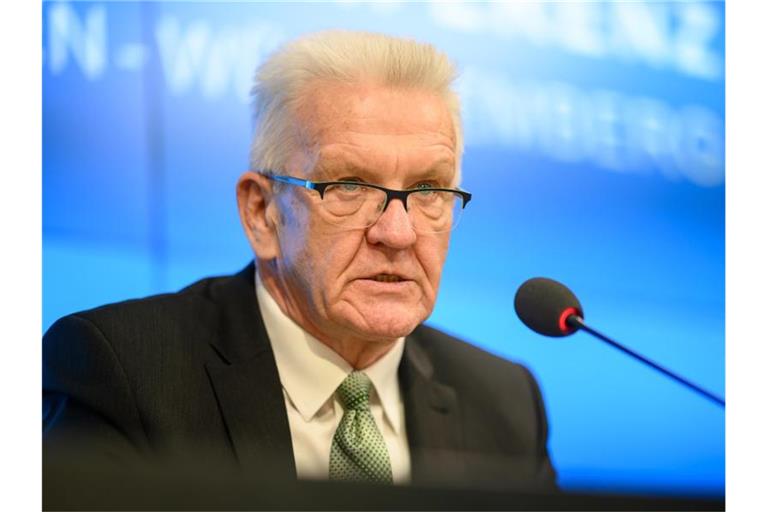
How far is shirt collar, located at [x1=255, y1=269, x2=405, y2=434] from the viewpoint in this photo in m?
1.91

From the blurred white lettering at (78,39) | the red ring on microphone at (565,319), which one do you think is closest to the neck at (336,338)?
the red ring on microphone at (565,319)

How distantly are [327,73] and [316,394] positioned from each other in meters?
0.68

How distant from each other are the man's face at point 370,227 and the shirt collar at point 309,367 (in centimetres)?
8

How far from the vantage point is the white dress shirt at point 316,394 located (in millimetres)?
1891

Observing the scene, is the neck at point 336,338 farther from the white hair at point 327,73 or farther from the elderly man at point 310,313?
the white hair at point 327,73

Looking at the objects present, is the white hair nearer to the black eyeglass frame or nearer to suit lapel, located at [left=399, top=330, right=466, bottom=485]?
the black eyeglass frame

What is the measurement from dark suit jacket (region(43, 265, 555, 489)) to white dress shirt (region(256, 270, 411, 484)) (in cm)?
4

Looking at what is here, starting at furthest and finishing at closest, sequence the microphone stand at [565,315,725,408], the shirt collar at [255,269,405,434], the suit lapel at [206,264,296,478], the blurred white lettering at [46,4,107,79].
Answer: the blurred white lettering at [46,4,107,79]
the shirt collar at [255,269,405,434]
the suit lapel at [206,264,296,478]
the microphone stand at [565,315,725,408]

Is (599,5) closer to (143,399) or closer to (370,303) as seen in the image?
(370,303)

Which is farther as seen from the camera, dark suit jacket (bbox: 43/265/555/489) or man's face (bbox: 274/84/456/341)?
man's face (bbox: 274/84/456/341)

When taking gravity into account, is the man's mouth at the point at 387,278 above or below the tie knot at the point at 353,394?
above

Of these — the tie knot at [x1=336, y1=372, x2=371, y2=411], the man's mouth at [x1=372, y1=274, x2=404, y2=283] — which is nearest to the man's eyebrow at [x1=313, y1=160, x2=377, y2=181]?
the man's mouth at [x1=372, y1=274, x2=404, y2=283]

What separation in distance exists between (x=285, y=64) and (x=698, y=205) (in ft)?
4.30

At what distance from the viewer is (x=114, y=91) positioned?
2.20m
